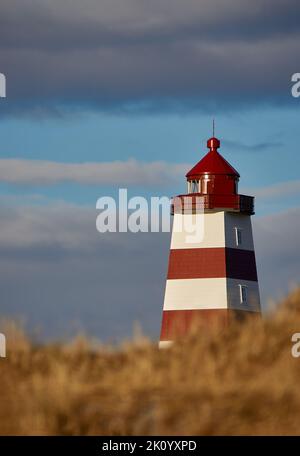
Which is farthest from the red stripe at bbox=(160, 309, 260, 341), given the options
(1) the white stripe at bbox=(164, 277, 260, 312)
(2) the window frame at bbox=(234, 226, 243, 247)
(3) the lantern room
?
(3) the lantern room

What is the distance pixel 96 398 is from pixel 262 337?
275cm

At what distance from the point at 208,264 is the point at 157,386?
25839 millimetres

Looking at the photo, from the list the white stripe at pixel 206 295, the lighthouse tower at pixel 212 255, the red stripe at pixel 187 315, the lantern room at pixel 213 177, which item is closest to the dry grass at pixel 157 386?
the lighthouse tower at pixel 212 255

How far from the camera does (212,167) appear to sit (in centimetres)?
4356

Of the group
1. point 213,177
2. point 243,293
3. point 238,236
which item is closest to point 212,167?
point 213,177

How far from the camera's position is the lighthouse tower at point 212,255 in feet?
134

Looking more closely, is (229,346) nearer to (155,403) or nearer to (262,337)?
(262,337)

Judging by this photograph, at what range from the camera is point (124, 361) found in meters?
17.2

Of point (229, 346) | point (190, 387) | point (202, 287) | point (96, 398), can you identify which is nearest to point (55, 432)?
point (96, 398)

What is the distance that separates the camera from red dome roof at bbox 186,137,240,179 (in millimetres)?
43406

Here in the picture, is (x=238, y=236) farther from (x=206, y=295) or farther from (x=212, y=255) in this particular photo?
(x=206, y=295)

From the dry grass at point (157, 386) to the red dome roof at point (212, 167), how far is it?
1020 inches

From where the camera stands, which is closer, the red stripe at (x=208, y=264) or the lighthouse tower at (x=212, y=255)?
the lighthouse tower at (x=212, y=255)

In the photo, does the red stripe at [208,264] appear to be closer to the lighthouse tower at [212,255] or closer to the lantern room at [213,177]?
the lighthouse tower at [212,255]
